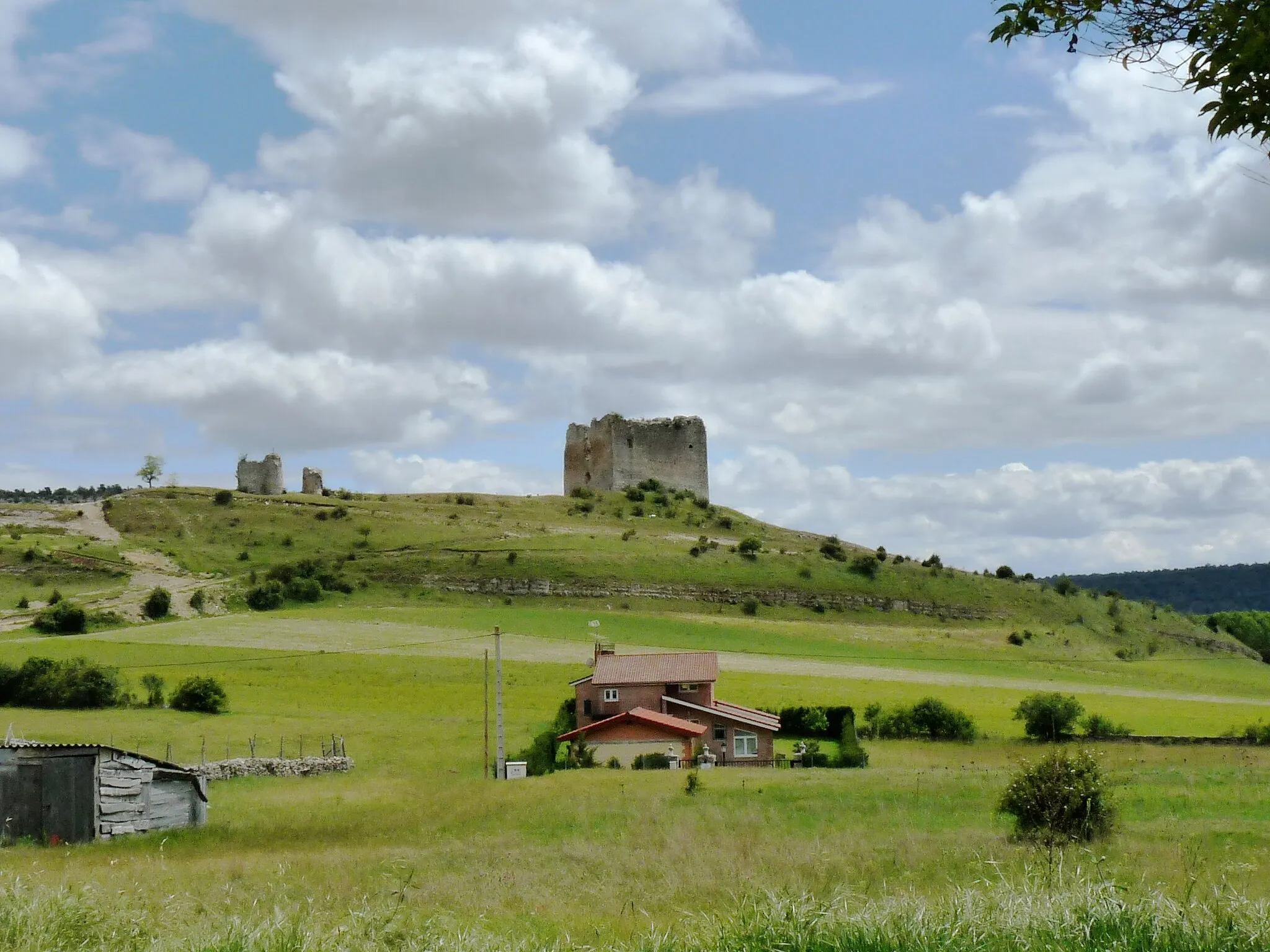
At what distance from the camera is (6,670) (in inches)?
2143

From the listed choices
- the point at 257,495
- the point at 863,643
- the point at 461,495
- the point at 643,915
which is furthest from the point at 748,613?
the point at 643,915

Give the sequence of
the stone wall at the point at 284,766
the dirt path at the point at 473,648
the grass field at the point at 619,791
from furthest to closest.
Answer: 1. the dirt path at the point at 473,648
2. the stone wall at the point at 284,766
3. the grass field at the point at 619,791

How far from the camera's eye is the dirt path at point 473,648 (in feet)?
226

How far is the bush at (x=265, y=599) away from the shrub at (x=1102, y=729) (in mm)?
54667

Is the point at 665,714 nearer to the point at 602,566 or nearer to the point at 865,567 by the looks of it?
the point at 602,566

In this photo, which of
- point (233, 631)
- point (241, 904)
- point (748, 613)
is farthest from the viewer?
point (748, 613)

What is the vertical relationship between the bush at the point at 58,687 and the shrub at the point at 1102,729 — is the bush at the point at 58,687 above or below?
above

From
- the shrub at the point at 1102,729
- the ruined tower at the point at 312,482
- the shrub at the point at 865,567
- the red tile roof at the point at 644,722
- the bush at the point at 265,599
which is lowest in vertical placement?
the shrub at the point at 1102,729

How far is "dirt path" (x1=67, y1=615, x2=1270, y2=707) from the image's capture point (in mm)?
68938

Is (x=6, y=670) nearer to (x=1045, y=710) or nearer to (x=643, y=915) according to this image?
(x=1045, y=710)

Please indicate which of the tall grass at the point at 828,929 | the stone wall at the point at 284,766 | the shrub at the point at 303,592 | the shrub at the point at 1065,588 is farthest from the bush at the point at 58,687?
the shrub at the point at 1065,588

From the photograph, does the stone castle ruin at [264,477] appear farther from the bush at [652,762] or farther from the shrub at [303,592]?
the bush at [652,762]

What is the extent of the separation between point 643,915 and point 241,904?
449cm

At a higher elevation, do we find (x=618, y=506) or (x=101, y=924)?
(x=618, y=506)
